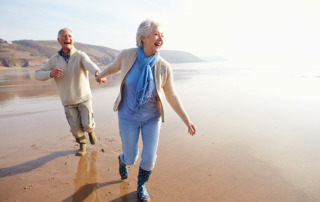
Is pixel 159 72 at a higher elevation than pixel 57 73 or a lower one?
higher

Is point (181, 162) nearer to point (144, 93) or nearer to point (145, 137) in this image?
point (145, 137)

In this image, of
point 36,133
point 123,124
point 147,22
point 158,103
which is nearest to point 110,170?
point 123,124

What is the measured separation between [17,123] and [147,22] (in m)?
5.21

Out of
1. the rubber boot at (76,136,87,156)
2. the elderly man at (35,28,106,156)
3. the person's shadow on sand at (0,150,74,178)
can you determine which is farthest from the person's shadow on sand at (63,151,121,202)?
the elderly man at (35,28,106,156)

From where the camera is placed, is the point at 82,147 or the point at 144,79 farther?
the point at 82,147

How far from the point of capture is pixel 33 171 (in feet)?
10.6

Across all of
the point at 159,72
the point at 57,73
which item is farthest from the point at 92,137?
the point at 159,72

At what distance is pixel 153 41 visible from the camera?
2.29m

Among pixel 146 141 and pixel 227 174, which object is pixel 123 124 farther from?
pixel 227 174

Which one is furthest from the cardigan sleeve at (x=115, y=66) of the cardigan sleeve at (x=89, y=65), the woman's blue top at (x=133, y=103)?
the cardigan sleeve at (x=89, y=65)

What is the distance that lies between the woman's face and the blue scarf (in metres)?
0.06

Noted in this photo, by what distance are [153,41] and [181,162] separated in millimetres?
2210

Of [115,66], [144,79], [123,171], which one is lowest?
[123,171]

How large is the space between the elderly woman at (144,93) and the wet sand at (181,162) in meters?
0.65
